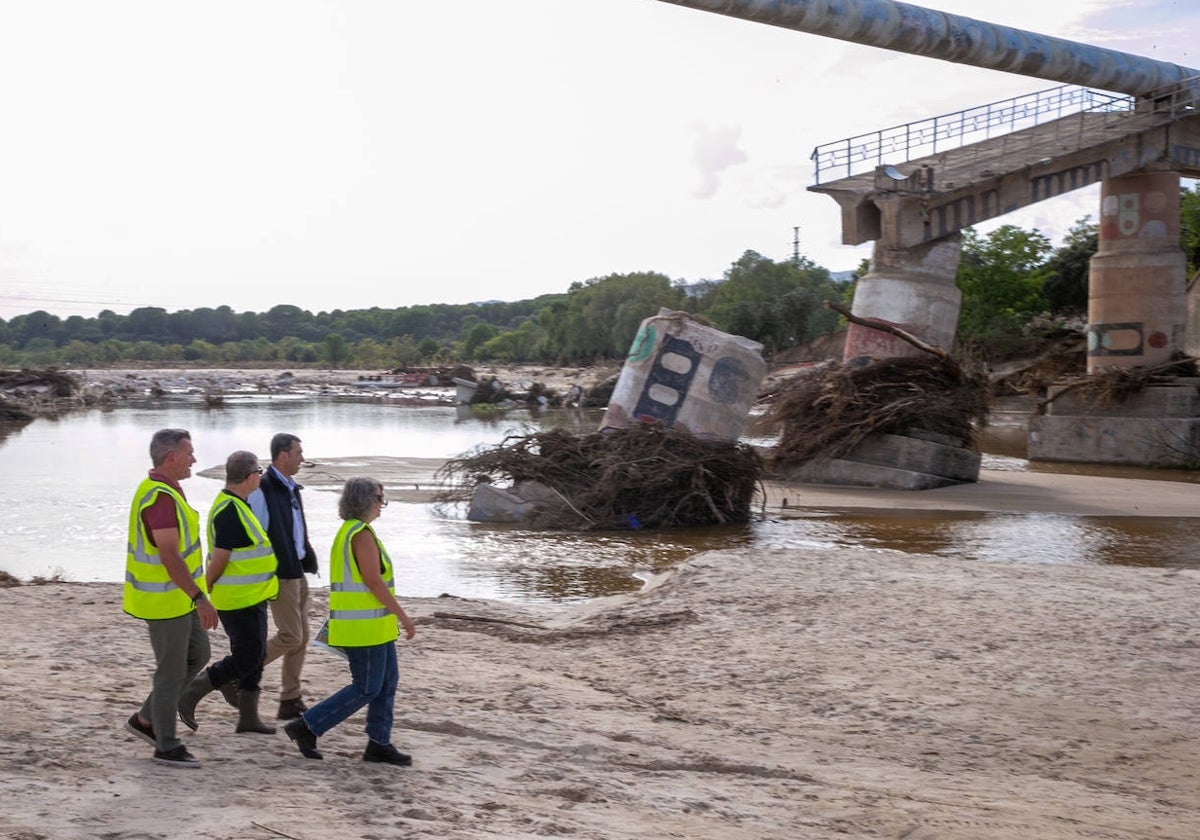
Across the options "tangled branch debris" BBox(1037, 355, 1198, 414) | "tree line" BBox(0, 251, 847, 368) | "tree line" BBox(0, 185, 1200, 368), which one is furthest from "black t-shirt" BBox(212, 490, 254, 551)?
"tree line" BBox(0, 251, 847, 368)

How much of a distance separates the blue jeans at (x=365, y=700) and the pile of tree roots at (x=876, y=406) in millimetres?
17359

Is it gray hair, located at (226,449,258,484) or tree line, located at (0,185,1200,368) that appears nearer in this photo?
gray hair, located at (226,449,258,484)

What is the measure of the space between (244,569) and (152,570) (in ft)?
1.77

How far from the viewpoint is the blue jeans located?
5809mm

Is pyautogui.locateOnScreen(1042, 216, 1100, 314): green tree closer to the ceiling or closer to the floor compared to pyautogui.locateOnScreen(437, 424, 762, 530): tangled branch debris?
closer to the ceiling

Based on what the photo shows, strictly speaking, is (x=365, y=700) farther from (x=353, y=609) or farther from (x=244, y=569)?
(x=244, y=569)

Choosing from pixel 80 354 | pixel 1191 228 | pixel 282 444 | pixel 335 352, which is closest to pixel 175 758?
pixel 282 444

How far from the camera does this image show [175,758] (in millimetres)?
5547

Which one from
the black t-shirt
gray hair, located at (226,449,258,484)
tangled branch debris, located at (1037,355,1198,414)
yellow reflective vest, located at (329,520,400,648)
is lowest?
yellow reflective vest, located at (329,520,400,648)

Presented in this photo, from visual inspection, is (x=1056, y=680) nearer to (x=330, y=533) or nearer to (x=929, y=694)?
(x=929, y=694)

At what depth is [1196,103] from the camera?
91.4ft

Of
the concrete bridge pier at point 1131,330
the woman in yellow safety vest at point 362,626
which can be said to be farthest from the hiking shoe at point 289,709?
the concrete bridge pier at point 1131,330

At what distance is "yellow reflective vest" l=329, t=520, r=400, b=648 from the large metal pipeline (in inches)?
594

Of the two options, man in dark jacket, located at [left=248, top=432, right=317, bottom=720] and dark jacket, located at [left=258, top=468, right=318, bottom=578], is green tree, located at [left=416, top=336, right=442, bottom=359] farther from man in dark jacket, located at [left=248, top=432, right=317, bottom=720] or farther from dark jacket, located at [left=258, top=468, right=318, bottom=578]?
dark jacket, located at [left=258, top=468, right=318, bottom=578]
